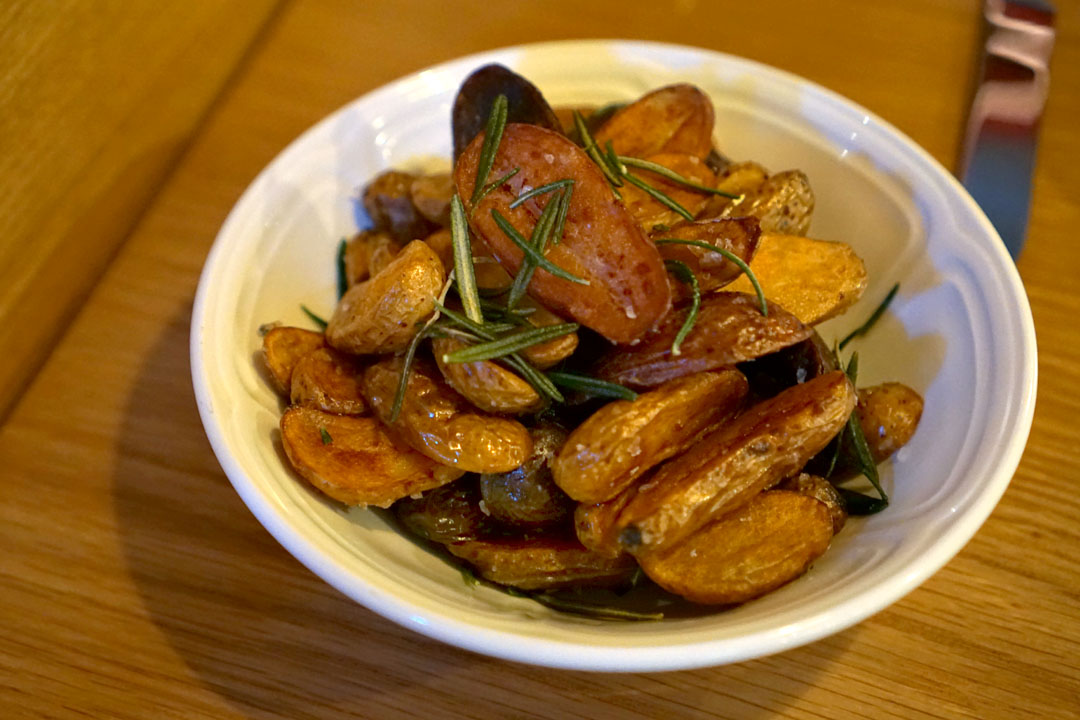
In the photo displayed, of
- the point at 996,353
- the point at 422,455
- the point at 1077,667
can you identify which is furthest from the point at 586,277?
the point at 1077,667

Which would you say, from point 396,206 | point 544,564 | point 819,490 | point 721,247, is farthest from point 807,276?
point 396,206

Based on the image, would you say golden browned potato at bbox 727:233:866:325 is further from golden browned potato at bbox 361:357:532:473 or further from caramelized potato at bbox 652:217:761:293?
golden browned potato at bbox 361:357:532:473

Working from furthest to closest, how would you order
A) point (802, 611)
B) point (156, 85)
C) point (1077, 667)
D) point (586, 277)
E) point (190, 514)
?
point (156, 85) → point (190, 514) → point (1077, 667) → point (586, 277) → point (802, 611)

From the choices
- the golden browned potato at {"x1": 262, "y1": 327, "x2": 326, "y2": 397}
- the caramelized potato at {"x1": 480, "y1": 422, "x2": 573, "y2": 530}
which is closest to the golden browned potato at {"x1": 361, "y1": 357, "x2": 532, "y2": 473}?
the caramelized potato at {"x1": 480, "y1": 422, "x2": 573, "y2": 530}

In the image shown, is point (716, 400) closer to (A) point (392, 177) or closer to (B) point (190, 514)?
(A) point (392, 177)

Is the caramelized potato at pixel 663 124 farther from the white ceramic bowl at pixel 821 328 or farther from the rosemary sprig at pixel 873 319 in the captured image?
the rosemary sprig at pixel 873 319

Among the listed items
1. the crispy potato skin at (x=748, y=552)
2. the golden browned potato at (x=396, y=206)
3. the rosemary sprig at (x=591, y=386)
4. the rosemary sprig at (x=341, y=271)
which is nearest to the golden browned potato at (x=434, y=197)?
the golden browned potato at (x=396, y=206)

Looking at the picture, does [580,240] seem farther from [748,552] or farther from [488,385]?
[748,552]
